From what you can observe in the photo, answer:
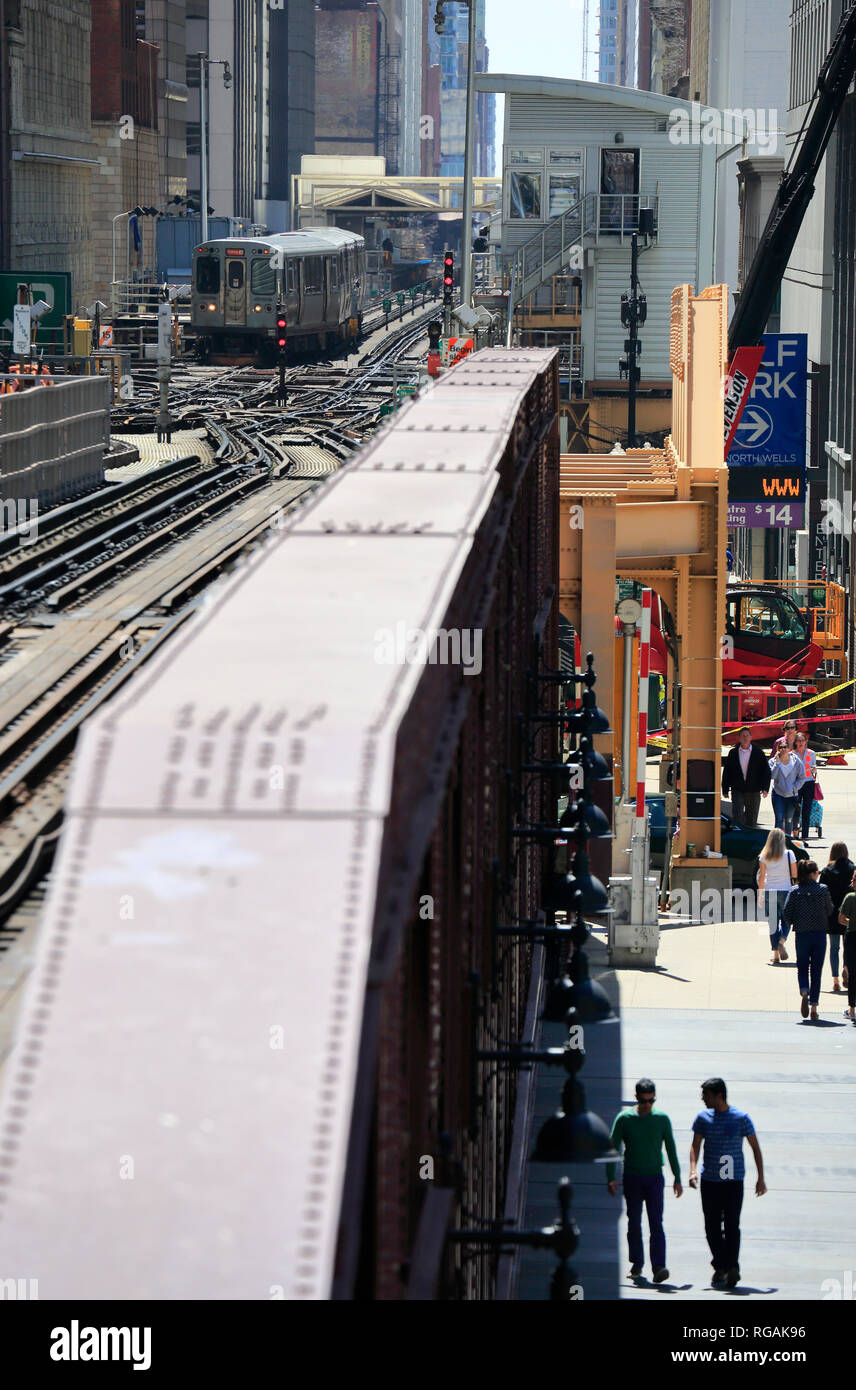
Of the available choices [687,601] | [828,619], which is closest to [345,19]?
[828,619]

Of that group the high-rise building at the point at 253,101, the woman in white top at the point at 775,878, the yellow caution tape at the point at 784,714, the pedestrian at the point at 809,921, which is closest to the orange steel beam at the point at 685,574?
the woman in white top at the point at 775,878

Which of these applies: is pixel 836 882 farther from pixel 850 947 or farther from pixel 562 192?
pixel 562 192

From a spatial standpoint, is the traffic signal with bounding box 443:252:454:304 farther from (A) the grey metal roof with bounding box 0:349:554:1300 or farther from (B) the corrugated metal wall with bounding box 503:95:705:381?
(A) the grey metal roof with bounding box 0:349:554:1300

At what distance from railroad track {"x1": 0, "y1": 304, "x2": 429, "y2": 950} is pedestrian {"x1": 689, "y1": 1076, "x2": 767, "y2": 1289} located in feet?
11.7

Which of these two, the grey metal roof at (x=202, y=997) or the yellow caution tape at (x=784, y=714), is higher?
the grey metal roof at (x=202, y=997)

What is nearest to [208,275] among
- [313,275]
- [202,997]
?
[313,275]

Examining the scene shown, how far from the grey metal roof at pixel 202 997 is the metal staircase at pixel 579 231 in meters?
54.3

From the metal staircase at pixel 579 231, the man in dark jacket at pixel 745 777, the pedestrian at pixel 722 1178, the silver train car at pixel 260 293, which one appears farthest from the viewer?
the metal staircase at pixel 579 231

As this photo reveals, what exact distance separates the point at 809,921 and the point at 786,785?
6.56 m

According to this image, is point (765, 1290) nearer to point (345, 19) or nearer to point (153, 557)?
point (153, 557)

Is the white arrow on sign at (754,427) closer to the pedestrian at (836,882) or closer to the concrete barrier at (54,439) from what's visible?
the concrete barrier at (54,439)

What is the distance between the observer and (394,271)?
13175cm

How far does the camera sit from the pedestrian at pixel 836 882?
51.3ft
